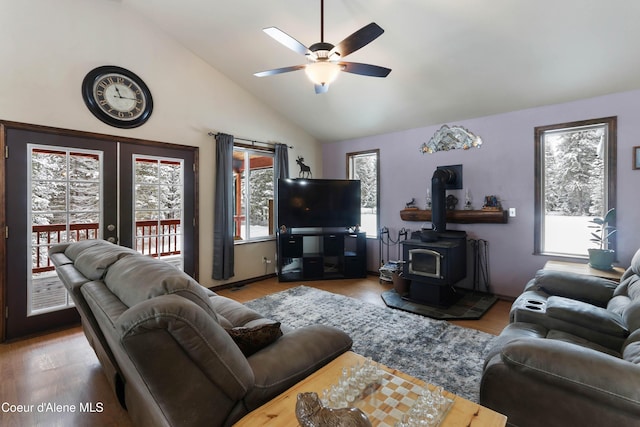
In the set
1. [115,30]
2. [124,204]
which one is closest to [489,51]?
[115,30]

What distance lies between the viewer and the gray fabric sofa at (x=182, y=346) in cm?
90

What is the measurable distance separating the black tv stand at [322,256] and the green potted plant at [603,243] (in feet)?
9.66

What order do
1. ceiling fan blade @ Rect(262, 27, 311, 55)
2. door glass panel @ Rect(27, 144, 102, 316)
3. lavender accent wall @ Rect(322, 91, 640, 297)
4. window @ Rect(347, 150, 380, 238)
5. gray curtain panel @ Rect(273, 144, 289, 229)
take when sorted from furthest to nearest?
window @ Rect(347, 150, 380, 238)
gray curtain panel @ Rect(273, 144, 289, 229)
lavender accent wall @ Rect(322, 91, 640, 297)
door glass panel @ Rect(27, 144, 102, 316)
ceiling fan blade @ Rect(262, 27, 311, 55)

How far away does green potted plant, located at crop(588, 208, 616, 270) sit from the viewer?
3.10 meters

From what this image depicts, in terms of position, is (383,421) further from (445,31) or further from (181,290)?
(445,31)

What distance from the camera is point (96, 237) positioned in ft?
11.3

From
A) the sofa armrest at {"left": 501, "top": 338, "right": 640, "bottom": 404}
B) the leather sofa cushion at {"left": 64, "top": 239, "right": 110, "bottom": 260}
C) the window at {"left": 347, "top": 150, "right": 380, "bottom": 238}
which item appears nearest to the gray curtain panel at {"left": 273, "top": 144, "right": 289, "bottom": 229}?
the window at {"left": 347, "top": 150, "right": 380, "bottom": 238}

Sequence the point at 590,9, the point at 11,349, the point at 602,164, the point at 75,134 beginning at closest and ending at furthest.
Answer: the point at 590,9 → the point at 11,349 → the point at 75,134 → the point at 602,164

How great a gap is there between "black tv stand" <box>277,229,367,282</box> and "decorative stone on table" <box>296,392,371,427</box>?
412 cm

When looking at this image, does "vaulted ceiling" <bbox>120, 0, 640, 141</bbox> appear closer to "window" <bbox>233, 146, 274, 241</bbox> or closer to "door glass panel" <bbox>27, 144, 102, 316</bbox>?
"window" <bbox>233, 146, 274, 241</bbox>

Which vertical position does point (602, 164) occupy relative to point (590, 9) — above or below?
below

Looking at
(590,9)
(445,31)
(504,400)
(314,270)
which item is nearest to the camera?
(504,400)

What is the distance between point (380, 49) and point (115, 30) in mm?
3069

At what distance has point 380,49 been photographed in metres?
3.36
